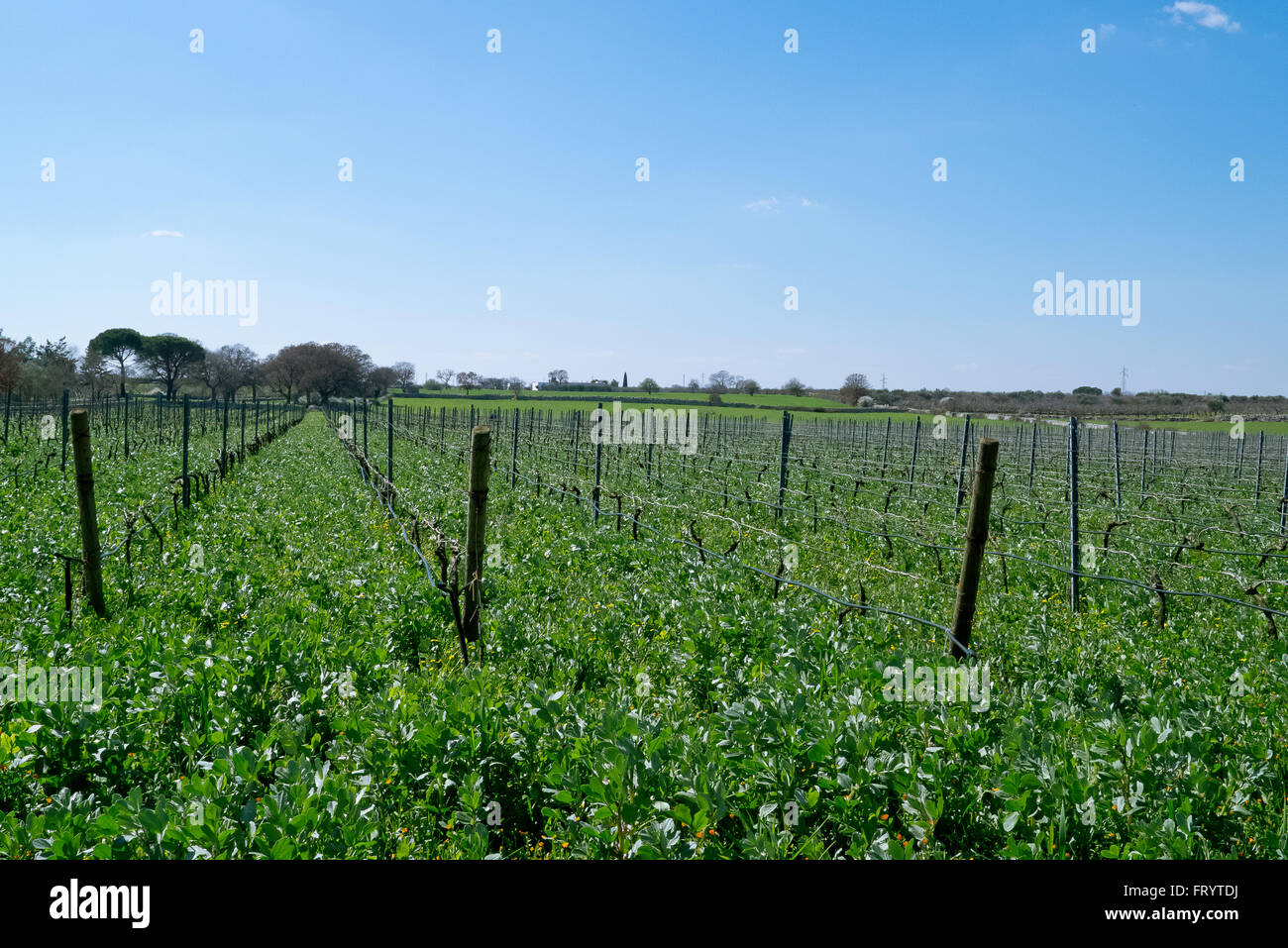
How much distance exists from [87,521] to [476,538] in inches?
144

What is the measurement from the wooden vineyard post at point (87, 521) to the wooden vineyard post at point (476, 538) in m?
3.40

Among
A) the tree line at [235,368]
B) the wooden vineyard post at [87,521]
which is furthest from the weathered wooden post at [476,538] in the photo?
the tree line at [235,368]

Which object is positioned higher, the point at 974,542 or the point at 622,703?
the point at 974,542

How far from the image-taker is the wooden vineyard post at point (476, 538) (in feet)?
18.6

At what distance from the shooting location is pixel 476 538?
19.1 ft

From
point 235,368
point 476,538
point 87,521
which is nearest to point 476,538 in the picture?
point 476,538

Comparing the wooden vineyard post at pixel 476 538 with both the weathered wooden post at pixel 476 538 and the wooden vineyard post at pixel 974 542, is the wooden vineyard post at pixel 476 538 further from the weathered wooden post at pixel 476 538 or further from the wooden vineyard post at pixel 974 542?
the wooden vineyard post at pixel 974 542

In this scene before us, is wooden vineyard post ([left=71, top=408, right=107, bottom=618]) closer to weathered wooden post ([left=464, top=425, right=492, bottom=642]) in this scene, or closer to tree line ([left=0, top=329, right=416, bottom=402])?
weathered wooden post ([left=464, top=425, right=492, bottom=642])

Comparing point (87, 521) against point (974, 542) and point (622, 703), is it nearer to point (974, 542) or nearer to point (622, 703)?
point (622, 703)

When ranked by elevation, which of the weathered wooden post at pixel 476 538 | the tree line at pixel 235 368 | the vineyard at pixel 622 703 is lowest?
the vineyard at pixel 622 703

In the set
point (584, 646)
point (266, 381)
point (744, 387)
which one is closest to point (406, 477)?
point (584, 646)

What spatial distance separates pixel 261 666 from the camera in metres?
4.60

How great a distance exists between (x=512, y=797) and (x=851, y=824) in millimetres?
1602
